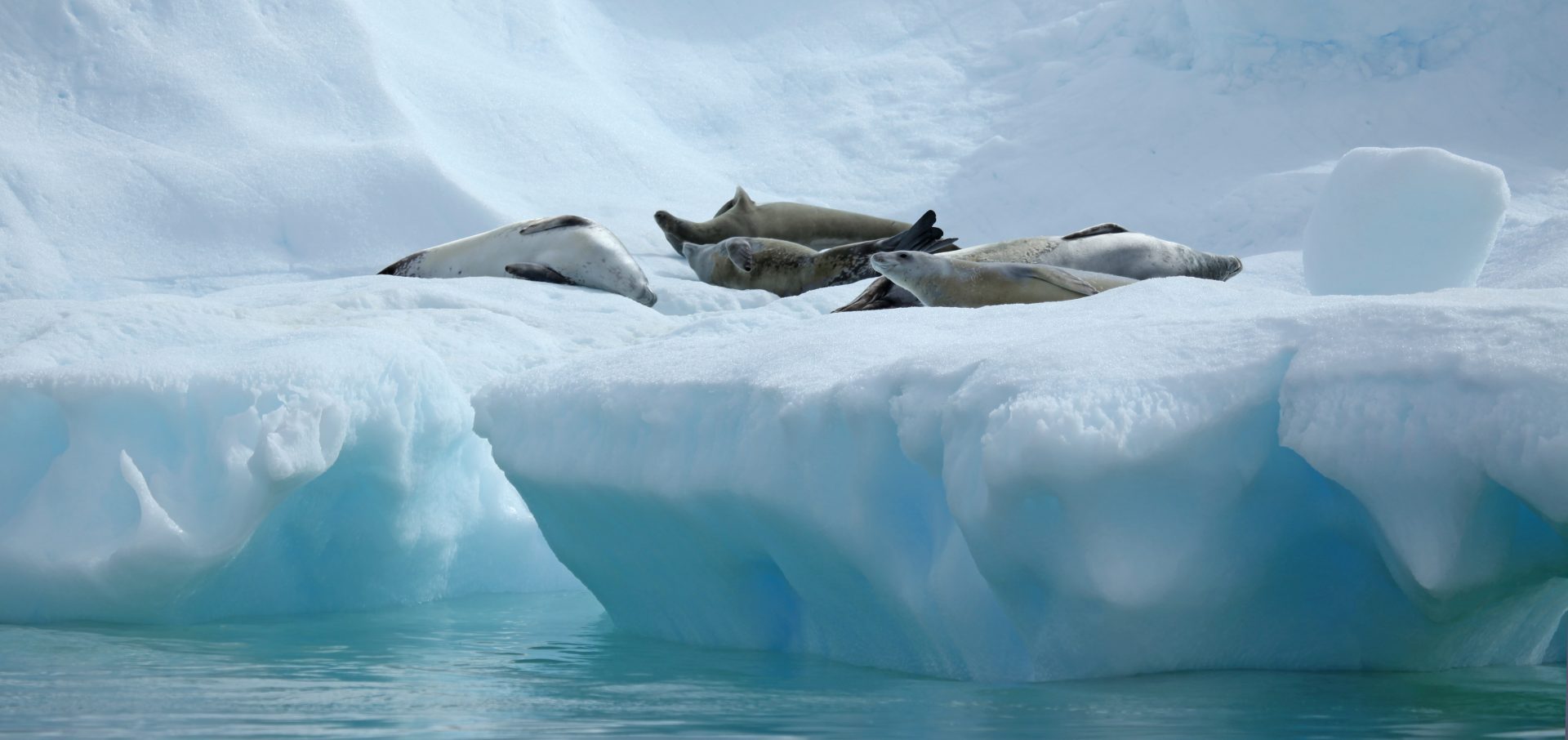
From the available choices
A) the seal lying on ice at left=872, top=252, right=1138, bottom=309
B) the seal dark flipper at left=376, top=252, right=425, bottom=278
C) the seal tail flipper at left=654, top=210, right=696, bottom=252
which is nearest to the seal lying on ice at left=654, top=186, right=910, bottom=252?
the seal tail flipper at left=654, top=210, right=696, bottom=252

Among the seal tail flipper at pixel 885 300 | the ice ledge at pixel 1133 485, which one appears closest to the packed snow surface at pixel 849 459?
the ice ledge at pixel 1133 485

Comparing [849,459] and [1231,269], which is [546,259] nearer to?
[1231,269]

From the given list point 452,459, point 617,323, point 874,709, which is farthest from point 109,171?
point 874,709

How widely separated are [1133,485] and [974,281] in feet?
9.37

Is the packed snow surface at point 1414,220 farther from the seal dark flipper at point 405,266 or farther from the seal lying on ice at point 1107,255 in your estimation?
the seal dark flipper at point 405,266

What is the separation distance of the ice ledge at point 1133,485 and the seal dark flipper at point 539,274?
15.5ft

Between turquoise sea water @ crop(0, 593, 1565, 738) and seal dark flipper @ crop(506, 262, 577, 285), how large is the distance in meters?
4.62

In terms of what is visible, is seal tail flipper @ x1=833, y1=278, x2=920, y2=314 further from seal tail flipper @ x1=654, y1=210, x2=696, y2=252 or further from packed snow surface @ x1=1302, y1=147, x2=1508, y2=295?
seal tail flipper @ x1=654, y1=210, x2=696, y2=252

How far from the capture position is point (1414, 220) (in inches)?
179

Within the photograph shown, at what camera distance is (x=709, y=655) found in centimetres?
302

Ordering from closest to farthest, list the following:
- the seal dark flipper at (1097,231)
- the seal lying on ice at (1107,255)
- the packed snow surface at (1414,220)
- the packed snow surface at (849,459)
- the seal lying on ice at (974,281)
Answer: the packed snow surface at (849,459), the packed snow surface at (1414,220), the seal lying on ice at (974,281), the seal lying on ice at (1107,255), the seal dark flipper at (1097,231)

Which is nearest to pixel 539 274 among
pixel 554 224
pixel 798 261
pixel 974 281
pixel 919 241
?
pixel 554 224

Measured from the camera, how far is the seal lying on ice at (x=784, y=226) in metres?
9.98

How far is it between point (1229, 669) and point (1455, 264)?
259 cm
